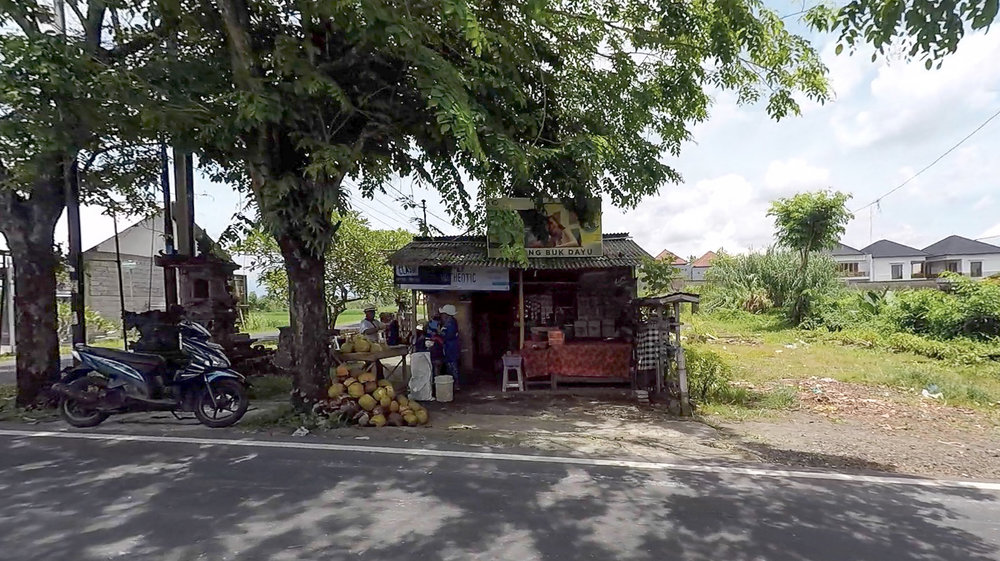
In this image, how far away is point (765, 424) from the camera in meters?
7.64

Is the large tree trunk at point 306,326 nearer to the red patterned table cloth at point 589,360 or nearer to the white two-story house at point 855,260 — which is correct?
the red patterned table cloth at point 589,360

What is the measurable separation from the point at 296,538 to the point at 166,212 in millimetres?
8437

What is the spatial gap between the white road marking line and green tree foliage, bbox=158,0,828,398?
133 centimetres

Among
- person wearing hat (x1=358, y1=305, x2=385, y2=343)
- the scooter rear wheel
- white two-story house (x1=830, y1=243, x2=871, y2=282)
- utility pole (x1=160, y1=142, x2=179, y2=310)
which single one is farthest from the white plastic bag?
white two-story house (x1=830, y1=243, x2=871, y2=282)

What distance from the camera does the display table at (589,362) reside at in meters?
9.78

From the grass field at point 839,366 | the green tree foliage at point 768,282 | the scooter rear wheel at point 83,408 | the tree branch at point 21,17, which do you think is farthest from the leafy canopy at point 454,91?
the green tree foliage at point 768,282

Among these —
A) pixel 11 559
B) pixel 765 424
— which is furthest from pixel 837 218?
pixel 11 559

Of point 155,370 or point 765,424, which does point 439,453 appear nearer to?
point 155,370

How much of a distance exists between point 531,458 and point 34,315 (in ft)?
24.3

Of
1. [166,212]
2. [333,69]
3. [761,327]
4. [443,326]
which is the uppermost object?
[333,69]

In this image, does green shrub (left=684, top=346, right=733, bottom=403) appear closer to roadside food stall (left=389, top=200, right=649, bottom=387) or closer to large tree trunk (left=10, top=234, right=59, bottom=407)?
roadside food stall (left=389, top=200, right=649, bottom=387)

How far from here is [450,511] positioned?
14.1ft

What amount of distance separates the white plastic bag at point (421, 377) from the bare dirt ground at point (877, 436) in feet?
13.7

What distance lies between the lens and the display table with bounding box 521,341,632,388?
9781 millimetres
